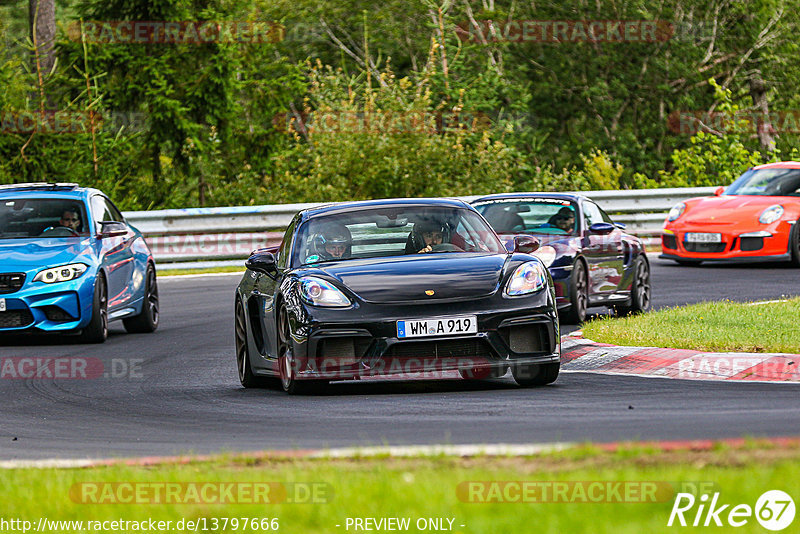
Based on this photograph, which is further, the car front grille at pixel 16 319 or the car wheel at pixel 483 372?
the car front grille at pixel 16 319

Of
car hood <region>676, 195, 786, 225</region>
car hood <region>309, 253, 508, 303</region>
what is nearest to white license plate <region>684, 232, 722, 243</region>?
car hood <region>676, 195, 786, 225</region>

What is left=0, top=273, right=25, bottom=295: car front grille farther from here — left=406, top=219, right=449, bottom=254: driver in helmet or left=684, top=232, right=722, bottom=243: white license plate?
left=684, top=232, right=722, bottom=243: white license plate

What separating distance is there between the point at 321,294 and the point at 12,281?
545cm

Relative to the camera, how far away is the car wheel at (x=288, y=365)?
9.80 meters

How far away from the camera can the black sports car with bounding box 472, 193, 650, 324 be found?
14555 millimetres

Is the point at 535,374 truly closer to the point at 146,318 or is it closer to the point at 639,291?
the point at 639,291

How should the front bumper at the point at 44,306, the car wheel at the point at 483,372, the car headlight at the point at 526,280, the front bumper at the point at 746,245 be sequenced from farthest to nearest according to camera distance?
the front bumper at the point at 746,245 < the front bumper at the point at 44,306 < the car headlight at the point at 526,280 < the car wheel at the point at 483,372

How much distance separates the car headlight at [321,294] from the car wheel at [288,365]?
0.74 feet

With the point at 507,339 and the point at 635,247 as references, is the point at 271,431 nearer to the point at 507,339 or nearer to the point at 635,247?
the point at 507,339

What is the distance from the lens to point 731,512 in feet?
16.2

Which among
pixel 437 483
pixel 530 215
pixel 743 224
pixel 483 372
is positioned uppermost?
pixel 437 483

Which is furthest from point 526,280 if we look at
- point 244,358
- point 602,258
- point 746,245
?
point 746,245

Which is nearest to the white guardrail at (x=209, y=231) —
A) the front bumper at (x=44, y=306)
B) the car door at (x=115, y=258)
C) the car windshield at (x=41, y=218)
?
the car door at (x=115, y=258)

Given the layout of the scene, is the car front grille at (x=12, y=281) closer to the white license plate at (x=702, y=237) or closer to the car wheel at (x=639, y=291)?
the car wheel at (x=639, y=291)
